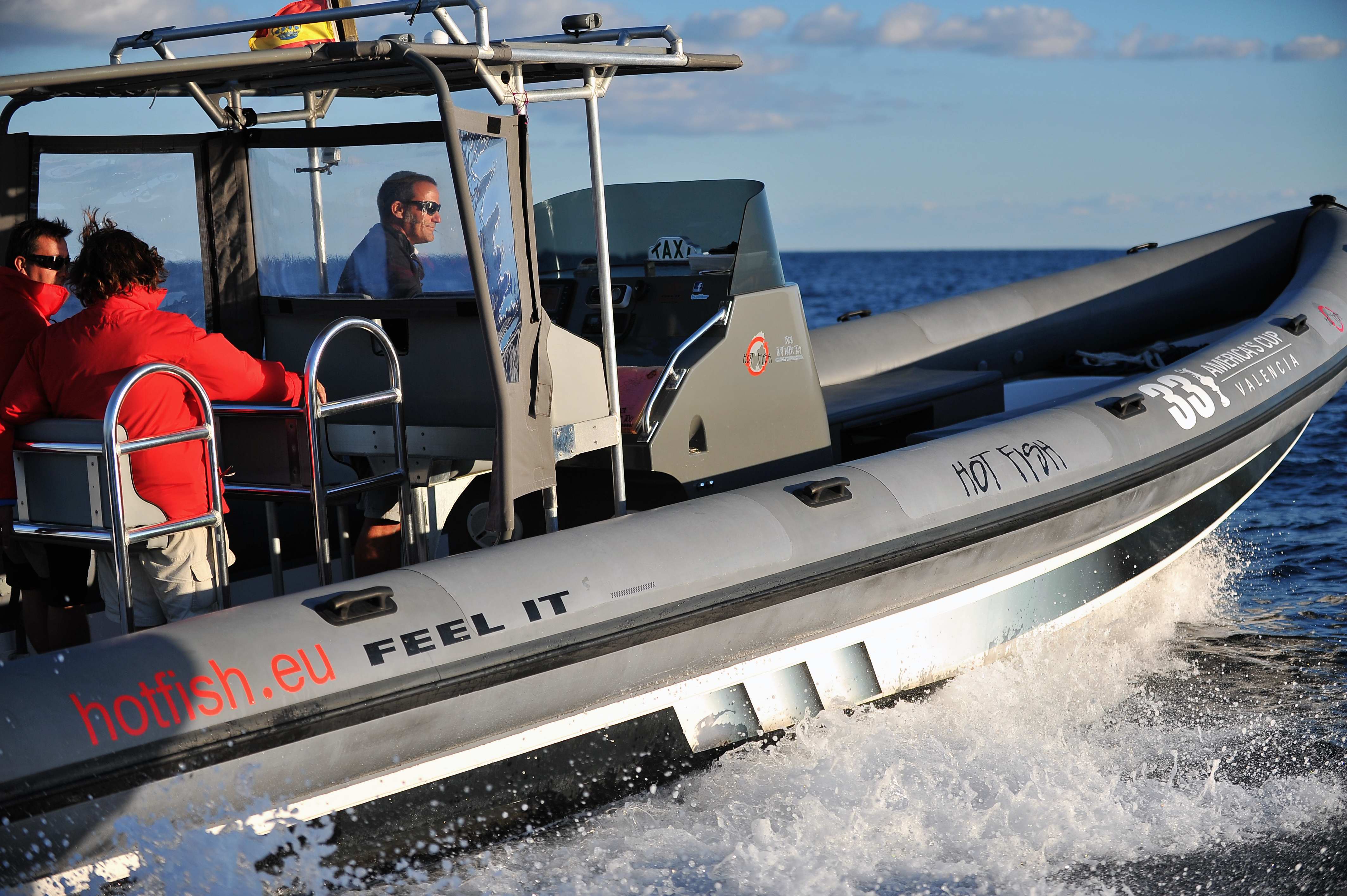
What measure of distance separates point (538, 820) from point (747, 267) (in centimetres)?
200

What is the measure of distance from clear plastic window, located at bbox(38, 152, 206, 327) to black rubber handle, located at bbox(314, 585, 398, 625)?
1.36 m

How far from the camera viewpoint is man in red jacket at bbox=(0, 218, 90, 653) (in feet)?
9.77

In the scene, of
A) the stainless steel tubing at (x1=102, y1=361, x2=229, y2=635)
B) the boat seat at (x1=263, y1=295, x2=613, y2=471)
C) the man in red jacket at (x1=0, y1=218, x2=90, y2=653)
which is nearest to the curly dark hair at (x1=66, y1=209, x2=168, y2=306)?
the stainless steel tubing at (x1=102, y1=361, x2=229, y2=635)

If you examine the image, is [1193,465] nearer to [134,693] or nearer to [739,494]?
[739,494]

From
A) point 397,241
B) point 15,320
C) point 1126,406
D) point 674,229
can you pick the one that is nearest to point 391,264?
point 397,241

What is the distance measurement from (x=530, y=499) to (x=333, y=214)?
102 centimetres

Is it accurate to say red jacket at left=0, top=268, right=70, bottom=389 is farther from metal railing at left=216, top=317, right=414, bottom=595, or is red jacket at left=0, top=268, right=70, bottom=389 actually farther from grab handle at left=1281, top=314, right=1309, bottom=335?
grab handle at left=1281, top=314, right=1309, bottom=335

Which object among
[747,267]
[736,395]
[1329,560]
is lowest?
[1329,560]

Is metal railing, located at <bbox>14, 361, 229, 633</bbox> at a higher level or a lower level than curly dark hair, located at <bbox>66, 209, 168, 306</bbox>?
lower

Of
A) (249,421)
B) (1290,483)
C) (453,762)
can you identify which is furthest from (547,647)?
(1290,483)

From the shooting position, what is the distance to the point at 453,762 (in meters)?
2.87

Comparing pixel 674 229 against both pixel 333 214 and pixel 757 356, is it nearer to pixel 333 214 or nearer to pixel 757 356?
pixel 757 356

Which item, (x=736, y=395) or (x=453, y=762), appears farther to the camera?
(x=736, y=395)

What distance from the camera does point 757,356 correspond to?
12.9 feet
